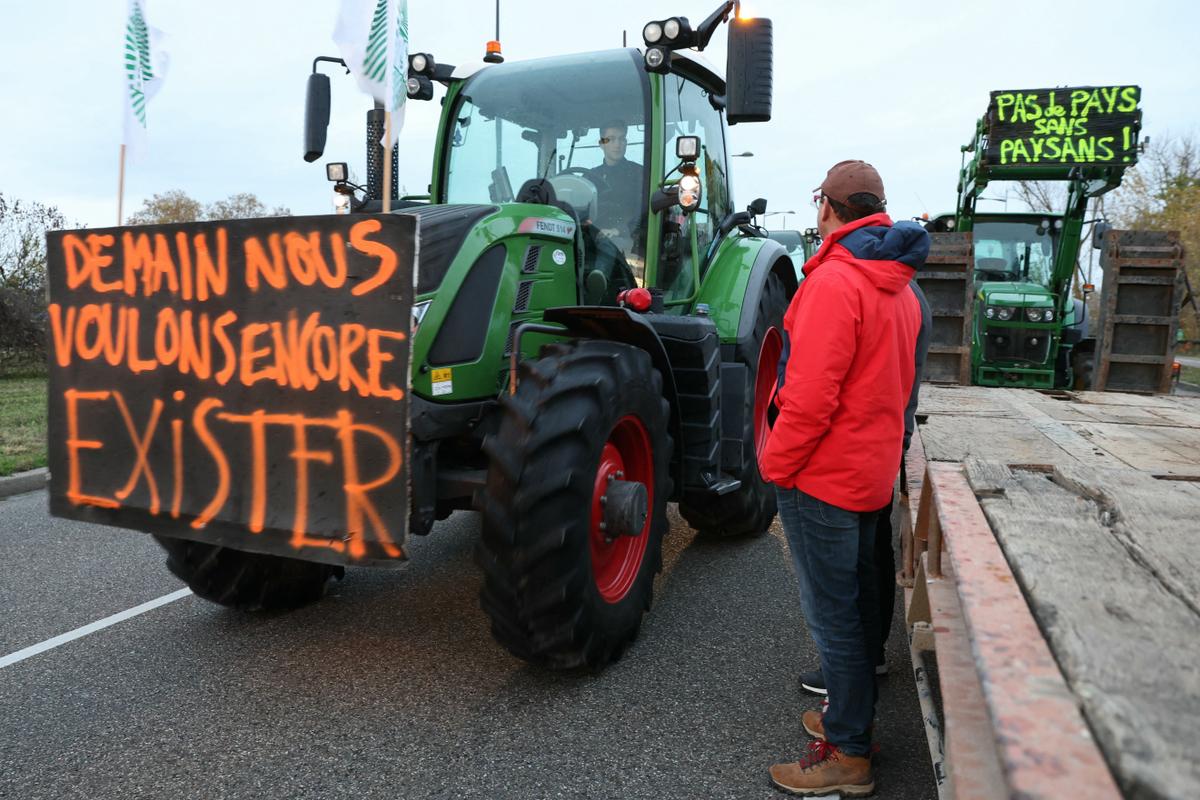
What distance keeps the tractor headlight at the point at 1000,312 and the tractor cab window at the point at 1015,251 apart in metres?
1.12

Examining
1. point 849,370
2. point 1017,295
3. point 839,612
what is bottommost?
point 839,612

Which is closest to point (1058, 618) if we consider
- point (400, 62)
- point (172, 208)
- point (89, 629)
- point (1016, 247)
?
point (400, 62)

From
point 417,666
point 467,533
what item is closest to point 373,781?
point 417,666

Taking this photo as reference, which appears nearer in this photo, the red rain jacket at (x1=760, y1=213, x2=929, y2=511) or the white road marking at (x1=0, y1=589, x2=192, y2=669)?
the red rain jacket at (x1=760, y1=213, x2=929, y2=511)

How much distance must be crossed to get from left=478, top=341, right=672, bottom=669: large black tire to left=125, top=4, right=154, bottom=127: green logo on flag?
2089mm

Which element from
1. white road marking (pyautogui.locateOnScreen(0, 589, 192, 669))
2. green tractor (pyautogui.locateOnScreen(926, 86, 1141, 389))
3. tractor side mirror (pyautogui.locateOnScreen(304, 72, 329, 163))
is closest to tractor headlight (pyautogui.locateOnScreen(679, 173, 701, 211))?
tractor side mirror (pyautogui.locateOnScreen(304, 72, 329, 163))

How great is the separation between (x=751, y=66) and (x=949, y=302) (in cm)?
553

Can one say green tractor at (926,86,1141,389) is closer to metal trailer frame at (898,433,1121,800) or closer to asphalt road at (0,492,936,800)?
asphalt road at (0,492,936,800)

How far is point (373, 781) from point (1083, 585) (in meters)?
2.06

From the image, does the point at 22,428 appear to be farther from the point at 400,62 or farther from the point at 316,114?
the point at 400,62

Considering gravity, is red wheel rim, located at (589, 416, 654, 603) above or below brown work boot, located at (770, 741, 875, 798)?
above

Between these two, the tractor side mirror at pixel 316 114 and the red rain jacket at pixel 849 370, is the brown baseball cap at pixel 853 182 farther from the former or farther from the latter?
the tractor side mirror at pixel 316 114

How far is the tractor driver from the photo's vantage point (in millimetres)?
4398

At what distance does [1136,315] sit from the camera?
323 inches
